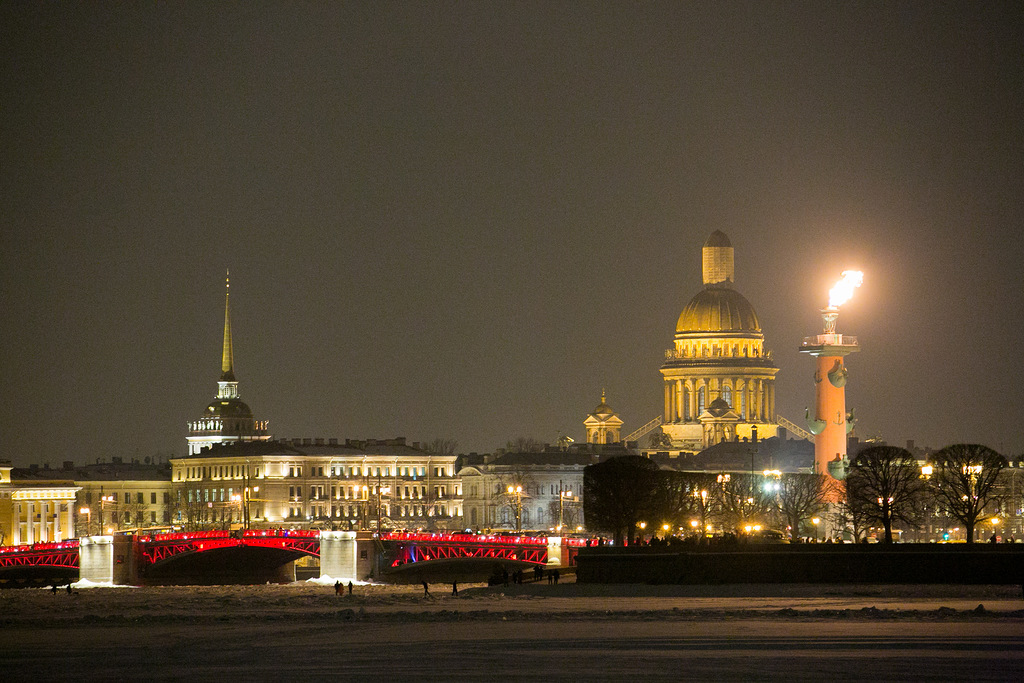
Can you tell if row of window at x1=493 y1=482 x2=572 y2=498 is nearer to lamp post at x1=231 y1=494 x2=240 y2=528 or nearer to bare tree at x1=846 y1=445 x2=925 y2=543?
lamp post at x1=231 y1=494 x2=240 y2=528

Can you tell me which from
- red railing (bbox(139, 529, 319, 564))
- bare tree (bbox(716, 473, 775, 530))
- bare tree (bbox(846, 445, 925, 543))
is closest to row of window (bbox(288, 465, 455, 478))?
bare tree (bbox(716, 473, 775, 530))

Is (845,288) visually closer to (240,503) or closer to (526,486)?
(526,486)

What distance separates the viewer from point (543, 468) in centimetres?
18925

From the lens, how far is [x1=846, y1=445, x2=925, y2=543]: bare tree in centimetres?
9950

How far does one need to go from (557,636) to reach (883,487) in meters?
38.0

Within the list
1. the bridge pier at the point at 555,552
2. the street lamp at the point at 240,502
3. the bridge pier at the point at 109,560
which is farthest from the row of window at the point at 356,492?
the bridge pier at the point at 555,552

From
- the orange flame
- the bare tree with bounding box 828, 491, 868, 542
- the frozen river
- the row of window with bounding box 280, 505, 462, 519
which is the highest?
the orange flame

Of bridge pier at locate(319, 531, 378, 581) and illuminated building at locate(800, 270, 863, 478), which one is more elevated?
illuminated building at locate(800, 270, 863, 478)

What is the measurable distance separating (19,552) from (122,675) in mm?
62732

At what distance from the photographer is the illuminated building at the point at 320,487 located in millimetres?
188875

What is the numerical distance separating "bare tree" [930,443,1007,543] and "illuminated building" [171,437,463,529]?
84.3m

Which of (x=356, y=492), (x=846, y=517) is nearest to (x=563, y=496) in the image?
(x=356, y=492)

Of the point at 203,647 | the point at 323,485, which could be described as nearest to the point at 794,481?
the point at 203,647

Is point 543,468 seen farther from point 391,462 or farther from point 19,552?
point 19,552
